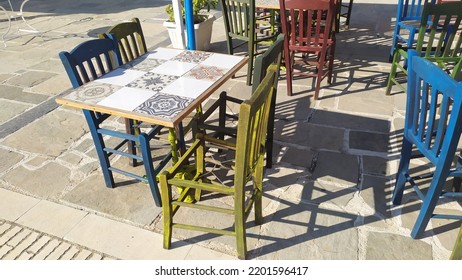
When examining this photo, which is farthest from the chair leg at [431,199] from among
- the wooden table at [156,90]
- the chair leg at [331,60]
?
the chair leg at [331,60]

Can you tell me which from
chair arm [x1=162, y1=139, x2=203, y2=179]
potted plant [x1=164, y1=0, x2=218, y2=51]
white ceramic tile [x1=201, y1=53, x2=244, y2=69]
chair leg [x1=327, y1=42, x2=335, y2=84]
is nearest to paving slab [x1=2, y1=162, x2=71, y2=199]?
chair arm [x1=162, y1=139, x2=203, y2=179]

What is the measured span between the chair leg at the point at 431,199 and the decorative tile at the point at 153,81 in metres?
1.59

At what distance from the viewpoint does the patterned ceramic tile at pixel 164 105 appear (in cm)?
180

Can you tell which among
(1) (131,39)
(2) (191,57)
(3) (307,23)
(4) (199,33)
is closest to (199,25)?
(4) (199,33)

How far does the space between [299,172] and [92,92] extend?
1554 millimetres

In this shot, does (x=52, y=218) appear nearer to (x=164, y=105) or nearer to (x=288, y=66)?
(x=164, y=105)

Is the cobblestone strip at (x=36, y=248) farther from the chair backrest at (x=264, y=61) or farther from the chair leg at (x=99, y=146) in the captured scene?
the chair backrest at (x=264, y=61)

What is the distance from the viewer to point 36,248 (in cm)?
207

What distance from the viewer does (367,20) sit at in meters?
6.41

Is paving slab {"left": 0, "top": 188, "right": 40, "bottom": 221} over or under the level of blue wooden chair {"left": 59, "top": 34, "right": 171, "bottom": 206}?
under

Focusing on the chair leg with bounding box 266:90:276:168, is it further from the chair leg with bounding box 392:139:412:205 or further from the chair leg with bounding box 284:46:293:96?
the chair leg with bounding box 284:46:293:96

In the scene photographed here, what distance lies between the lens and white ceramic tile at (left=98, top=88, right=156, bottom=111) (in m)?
1.89

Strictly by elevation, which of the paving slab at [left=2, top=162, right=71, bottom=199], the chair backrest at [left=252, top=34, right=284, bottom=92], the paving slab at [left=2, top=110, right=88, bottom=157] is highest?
the chair backrest at [left=252, top=34, right=284, bottom=92]

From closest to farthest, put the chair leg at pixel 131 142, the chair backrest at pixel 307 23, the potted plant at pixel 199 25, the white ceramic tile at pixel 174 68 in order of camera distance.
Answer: the white ceramic tile at pixel 174 68
the chair leg at pixel 131 142
the chair backrest at pixel 307 23
the potted plant at pixel 199 25
